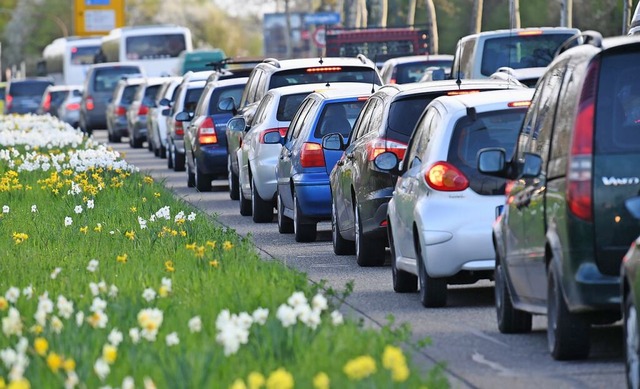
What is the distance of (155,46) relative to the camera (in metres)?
72.9

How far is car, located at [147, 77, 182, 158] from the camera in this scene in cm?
3859

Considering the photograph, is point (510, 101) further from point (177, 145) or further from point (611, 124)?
point (177, 145)

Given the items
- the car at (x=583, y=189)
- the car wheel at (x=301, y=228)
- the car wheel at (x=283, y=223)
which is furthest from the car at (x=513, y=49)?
the car at (x=583, y=189)

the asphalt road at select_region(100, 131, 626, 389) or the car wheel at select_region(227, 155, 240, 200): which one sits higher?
the asphalt road at select_region(100, 131, 626, 389)

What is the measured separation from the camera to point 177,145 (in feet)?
110

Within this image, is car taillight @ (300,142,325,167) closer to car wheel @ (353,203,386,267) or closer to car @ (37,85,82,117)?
car wheel @ (353,203,386,267)

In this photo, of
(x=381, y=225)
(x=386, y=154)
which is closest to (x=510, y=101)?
(x=386, y=154)

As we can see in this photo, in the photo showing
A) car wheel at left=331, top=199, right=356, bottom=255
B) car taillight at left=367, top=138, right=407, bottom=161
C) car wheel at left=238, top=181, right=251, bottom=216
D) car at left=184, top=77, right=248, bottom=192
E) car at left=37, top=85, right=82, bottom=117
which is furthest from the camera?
car at left=37, top=85, right=82, bottom=117

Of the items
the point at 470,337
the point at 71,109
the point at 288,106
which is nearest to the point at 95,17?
the point at 71,109

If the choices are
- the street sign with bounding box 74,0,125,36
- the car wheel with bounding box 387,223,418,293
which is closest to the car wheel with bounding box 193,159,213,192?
the car wheel with bounding box 387,223,418,293

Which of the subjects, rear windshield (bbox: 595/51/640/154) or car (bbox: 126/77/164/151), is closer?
rear windshield (bbox: 595/51/640/154)

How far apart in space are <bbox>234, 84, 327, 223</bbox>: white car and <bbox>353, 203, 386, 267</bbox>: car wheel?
17.1 feet

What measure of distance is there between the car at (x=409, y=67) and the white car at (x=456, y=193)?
23.3 metres

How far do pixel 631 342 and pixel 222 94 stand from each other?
19.9 m
